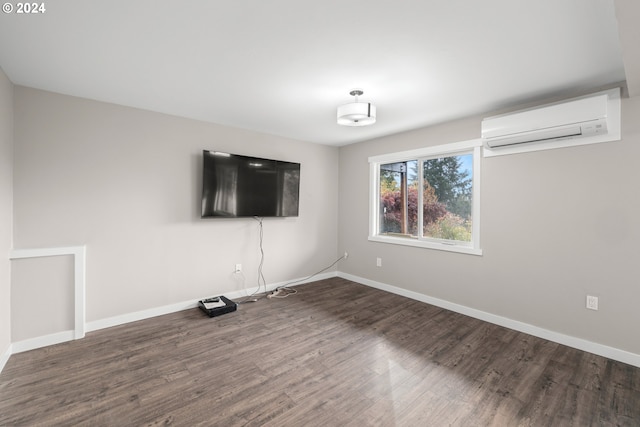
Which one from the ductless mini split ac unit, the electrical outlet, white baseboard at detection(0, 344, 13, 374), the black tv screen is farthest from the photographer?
the black tv screen

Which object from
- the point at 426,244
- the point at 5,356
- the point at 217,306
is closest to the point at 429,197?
the point at 426,244

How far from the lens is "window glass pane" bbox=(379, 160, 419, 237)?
4.07 meters

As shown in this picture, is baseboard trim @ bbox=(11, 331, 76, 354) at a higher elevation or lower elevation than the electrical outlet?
lower

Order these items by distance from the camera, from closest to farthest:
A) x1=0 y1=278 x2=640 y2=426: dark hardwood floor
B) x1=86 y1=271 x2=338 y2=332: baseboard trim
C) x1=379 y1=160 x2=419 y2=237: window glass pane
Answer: x1=0 y1=278 x2=640 y2=426: dark hardwood floor, x1=86 y1=271 x2=338 y2=332: baseboard trim, x1=379 y1=160 x2=419 y2=237: window glass pane

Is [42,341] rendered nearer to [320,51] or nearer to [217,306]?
[217,306]

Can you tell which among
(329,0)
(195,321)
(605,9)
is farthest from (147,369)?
(605,9)

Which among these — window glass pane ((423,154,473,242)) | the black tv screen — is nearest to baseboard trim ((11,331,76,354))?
the black tv screen

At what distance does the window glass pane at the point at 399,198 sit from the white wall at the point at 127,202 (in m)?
1.80

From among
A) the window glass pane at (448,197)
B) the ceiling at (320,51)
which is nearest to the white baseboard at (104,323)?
the ceiling at (320,51)

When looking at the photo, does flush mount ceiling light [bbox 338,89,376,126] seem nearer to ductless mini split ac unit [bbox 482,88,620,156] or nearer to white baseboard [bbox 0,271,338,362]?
ductless mini split ac unit [bbox 482,88,620,156]

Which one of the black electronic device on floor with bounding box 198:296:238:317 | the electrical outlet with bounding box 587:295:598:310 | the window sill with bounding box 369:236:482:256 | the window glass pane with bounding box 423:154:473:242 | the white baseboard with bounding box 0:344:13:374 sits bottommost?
the white baseboard with bounding box 0:344:13:374

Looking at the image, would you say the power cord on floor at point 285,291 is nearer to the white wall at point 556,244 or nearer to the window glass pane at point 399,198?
the window glass pane at point 399,198

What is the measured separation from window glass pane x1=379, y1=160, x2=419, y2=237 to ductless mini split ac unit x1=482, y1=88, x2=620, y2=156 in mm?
1243

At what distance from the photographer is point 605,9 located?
147 centimetres
